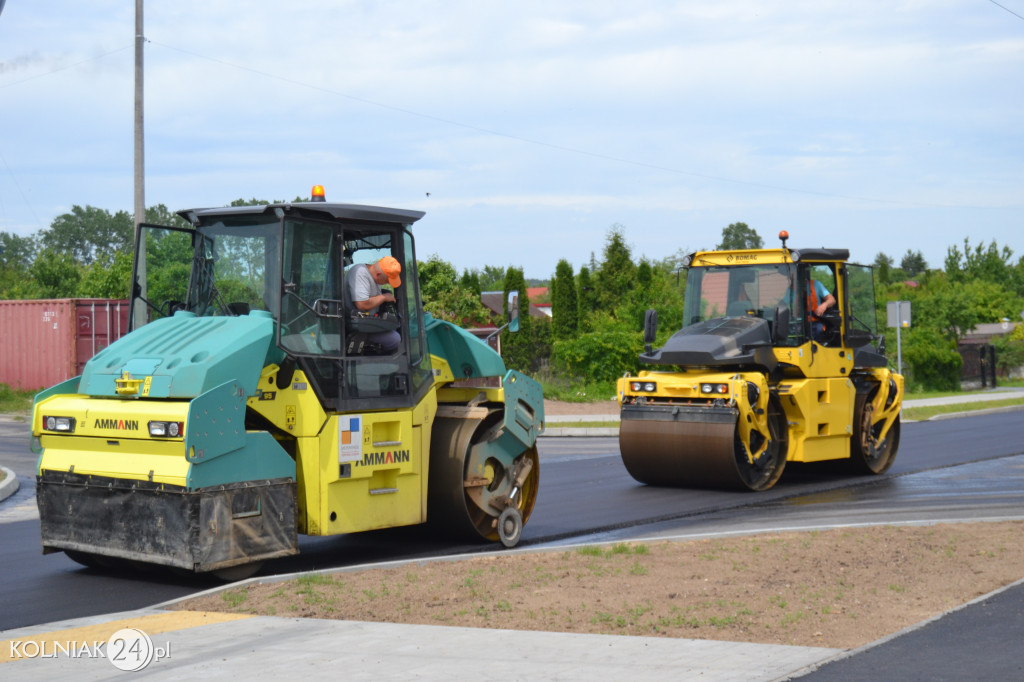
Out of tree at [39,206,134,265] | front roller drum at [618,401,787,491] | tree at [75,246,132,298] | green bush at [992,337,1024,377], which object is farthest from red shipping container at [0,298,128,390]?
tree at [39,206,134,265]

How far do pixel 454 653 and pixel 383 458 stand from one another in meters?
3.16

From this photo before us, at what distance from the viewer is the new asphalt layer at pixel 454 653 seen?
19.1 feet

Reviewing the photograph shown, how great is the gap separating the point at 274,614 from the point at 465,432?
10.1ft

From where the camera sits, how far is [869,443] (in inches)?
616

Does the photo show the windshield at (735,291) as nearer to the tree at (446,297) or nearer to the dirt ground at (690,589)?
the dirt ground at (690,589)

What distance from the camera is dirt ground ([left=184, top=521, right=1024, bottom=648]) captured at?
693 centimetres

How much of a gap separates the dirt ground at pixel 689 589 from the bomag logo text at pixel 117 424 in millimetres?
1358

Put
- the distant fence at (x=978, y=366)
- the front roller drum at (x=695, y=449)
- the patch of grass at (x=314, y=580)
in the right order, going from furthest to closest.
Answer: the distant fence at (x=978, y=366) < the front roller drum at (x=695, y=449) < the patch of grass at (x=314, y=580)

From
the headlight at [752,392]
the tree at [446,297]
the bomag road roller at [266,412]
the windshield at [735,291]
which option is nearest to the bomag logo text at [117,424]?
the bomag road roller at [266,412]

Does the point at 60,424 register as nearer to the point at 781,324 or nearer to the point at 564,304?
the point at 781,324

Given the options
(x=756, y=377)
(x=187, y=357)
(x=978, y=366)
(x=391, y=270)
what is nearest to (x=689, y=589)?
(x=391, y=270)

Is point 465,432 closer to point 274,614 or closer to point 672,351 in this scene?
point 274,614

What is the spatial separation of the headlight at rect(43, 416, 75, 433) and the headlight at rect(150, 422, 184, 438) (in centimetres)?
93

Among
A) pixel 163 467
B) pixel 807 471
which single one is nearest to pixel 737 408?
pixel 807 471
